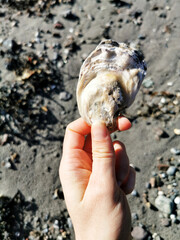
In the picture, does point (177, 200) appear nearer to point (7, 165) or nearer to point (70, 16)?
point (7, 165)

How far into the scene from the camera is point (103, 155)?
1.92 metres

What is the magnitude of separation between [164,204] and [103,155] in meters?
1.64

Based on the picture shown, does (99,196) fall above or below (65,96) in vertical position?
above

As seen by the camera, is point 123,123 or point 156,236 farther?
point 156,236

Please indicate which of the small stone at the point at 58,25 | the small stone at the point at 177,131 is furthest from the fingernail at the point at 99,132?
the small stone at the point at 58,25

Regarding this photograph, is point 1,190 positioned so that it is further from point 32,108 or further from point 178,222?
point 178,222

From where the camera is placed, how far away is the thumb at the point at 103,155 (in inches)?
74.5

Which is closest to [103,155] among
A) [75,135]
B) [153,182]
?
[75,135]

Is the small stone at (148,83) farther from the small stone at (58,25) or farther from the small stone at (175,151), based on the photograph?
the small stone at (58,25)

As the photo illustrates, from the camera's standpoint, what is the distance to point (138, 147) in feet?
11.0

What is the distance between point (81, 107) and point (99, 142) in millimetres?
509

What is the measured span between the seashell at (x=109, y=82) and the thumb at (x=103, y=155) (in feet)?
0.67

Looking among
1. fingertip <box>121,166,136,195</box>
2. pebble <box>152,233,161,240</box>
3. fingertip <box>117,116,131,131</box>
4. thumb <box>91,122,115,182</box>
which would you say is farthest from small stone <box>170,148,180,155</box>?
thumb <box>91,122,115,182</box>

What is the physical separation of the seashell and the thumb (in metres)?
0.20
